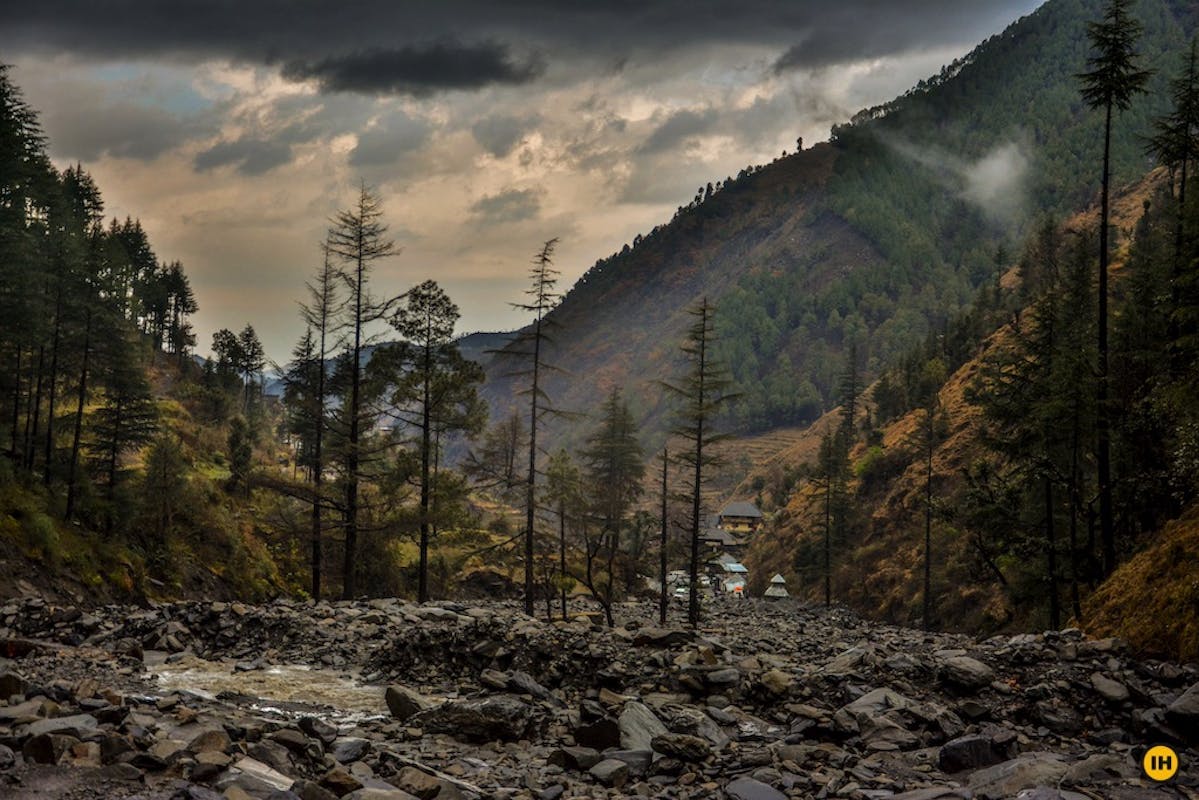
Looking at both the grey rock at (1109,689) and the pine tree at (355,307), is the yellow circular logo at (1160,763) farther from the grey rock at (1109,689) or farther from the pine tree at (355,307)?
the pine tree at (355,307)

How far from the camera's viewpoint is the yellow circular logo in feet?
37.3

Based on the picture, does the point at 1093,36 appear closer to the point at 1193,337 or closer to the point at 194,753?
the point at 1193,337

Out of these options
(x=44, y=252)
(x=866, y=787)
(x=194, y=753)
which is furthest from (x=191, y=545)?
(x=866, y=787)

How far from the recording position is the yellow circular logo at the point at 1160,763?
37.3 feet

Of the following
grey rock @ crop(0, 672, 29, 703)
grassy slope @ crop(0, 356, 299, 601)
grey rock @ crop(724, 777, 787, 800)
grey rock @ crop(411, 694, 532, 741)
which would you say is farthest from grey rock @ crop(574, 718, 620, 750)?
grassy slope @ crop(0, 356, 299, 601)

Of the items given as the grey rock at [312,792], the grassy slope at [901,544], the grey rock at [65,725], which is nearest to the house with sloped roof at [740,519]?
the grassy slope at [901,544]

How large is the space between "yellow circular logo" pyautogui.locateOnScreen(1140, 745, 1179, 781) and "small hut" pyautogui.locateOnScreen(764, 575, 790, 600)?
71389 millimetres

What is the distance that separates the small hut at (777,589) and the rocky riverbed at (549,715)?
64852 millimetres

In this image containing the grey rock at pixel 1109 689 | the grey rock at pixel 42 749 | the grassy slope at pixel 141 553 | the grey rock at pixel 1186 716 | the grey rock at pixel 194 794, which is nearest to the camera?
the grey rock at pixel 194 794

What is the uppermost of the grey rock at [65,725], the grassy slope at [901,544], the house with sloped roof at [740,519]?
the grey rock at [65,725]

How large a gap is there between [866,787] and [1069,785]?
2.69 meters

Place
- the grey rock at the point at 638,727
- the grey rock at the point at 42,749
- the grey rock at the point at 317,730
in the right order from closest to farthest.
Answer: the grey rock at the point at 42,749, the grey rock at the point at 317,730, the grey rock at the point at 638,727

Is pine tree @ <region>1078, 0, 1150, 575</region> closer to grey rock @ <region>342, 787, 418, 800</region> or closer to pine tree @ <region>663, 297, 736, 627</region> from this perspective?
pine tree @ <region>663, 297, 736, 627</region>

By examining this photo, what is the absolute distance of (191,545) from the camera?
1563 inches
